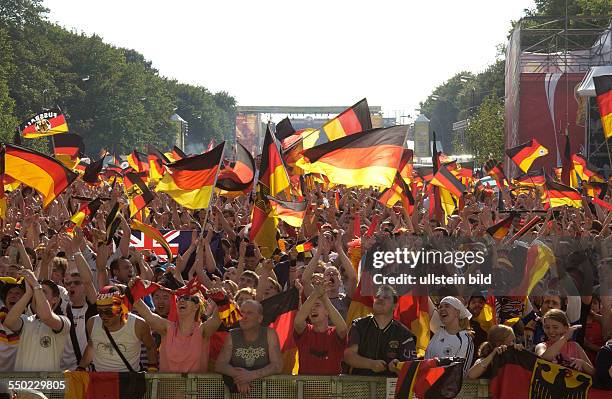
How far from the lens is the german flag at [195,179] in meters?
13.5

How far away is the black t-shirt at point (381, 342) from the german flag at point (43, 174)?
19.0ft

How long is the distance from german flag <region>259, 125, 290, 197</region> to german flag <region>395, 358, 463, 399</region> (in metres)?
5.68

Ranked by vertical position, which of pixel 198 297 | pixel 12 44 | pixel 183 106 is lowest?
pixel 198 297

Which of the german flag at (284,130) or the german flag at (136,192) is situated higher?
the german flag at (284,130)

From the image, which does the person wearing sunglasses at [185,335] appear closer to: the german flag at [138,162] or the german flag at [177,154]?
the german flag at [177,154]

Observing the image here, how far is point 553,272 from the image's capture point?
11.0 metres

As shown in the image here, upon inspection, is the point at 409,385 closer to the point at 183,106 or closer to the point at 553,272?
the point at 553,272

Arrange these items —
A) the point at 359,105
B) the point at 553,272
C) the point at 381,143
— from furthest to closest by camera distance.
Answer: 1. the point at 359,105
2. the point at 381,143
3. the point at 553,272

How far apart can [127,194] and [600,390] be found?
13440 mm

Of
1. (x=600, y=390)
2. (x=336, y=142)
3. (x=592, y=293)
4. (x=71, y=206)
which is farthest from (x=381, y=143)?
(x=71, y=206)

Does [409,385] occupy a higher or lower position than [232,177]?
lower

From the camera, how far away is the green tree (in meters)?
73.1

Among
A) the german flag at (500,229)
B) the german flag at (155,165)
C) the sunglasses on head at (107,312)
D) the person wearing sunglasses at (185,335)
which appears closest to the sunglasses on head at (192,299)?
the person wearing sunglasses at (185,335)

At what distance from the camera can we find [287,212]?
13.6m
